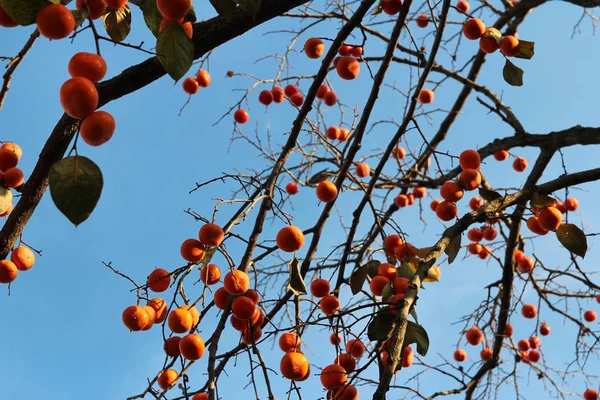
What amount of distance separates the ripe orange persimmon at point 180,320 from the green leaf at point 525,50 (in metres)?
1.62

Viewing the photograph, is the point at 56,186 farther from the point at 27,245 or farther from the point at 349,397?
the point at 27,245

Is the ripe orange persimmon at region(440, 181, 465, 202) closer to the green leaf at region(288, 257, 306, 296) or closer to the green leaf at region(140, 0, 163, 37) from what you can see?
the green leaf at region(288, 257, 306, 296)

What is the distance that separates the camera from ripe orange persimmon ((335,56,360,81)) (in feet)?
7.60

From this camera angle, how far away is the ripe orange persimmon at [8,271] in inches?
68.2

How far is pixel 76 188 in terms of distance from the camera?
858mm

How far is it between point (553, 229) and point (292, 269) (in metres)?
0.96

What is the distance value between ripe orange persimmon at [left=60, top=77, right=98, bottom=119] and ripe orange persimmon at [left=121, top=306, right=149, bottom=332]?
747mm

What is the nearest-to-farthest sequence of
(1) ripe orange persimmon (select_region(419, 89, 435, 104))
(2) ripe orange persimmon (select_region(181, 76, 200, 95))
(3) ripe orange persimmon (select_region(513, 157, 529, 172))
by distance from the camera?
(2) ripe orange persimmon (select_region(181, 76, 200, 95)), (1) ripe orange persimmon (select_region(419, 89, 435, 104)), (3) ripe orange persimmon (select_region(513, 157, 529, 172))

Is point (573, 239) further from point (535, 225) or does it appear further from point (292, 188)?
point (292, 188)

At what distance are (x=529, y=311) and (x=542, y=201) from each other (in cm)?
257

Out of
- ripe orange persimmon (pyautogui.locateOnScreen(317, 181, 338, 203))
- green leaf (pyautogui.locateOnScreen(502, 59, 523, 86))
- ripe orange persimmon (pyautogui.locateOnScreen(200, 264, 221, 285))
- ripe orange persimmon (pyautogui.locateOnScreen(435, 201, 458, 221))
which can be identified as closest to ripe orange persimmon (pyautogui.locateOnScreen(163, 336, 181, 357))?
ripe orange persimmon (pyautogui.locateOnScreen(200, 264, 221, 285))

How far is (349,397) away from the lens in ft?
5.09

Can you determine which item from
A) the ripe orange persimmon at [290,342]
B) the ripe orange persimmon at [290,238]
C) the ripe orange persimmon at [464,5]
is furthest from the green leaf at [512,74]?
the ripe orange persimmon at [464,5]

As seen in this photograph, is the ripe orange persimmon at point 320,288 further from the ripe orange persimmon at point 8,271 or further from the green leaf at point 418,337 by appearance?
the ripe orange persimmon at point 8,271
